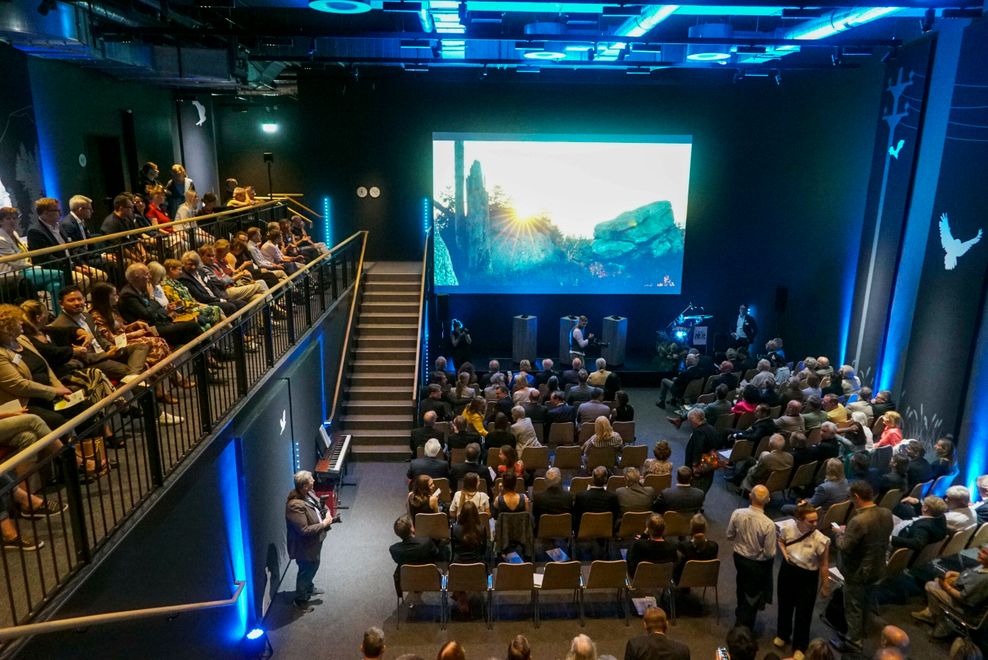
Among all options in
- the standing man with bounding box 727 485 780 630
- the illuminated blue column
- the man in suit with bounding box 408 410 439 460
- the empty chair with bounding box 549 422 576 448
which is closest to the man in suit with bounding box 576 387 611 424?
the empty chair with bounding box 549 422 576 448

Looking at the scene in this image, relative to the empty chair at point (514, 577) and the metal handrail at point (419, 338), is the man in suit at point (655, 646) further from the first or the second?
the metal handrail at point (419, 338)

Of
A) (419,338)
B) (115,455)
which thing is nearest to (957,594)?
(115,455)

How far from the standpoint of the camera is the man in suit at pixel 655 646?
427cm

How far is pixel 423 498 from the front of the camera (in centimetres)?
679

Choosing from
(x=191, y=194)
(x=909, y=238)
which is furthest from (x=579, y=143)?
(x=191, y=194)

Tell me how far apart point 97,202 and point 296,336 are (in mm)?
6743

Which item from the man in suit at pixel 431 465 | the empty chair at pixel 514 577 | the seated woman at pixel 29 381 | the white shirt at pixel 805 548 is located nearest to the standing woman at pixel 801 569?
the white shirt at pixel 805 548

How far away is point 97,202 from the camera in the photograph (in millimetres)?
12234

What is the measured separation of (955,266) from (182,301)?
9.73m

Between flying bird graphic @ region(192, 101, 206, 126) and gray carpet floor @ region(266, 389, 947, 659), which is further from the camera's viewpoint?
flying bird graphic @ region(192, 101, 206, 126)

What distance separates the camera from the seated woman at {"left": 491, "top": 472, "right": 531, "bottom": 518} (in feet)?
21.7

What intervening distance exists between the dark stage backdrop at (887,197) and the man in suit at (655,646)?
833 centimetres

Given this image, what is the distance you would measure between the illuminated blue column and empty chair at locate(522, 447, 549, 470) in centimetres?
588

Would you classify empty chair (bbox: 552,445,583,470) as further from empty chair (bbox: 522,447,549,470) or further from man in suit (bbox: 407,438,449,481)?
man in suit (bbox: 407,438,449,481)
